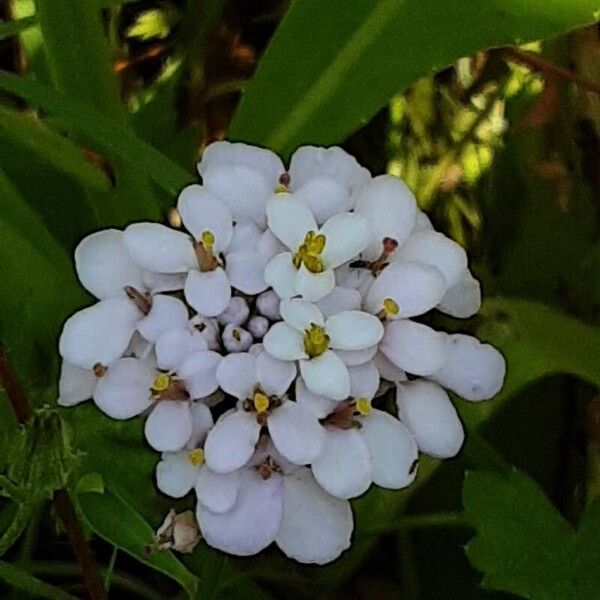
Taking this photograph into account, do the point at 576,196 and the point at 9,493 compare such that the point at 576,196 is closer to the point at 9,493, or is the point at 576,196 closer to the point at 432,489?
the point at 432,489

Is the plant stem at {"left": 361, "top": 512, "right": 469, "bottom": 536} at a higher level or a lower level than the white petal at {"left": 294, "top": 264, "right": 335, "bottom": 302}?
lower

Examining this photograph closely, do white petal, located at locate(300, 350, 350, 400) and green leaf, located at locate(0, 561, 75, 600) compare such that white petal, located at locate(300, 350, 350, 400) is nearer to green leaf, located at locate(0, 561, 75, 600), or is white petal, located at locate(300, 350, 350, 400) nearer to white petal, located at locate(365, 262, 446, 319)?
white petal, located at locate(365, 262, 446, 319)

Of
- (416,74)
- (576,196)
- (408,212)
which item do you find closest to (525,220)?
(576,196)

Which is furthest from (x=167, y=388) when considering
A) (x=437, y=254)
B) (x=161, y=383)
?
(x=437, y=254)

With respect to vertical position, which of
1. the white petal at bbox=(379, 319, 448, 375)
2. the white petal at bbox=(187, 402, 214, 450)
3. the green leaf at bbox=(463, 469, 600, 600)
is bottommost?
the green leaf at bbox=(463, 469, 600, 600)

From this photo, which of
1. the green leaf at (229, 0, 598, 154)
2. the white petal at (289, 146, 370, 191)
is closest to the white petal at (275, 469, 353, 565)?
the white petal at (289, 146, 370, 191)

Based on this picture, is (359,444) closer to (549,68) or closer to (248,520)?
(248,520)
